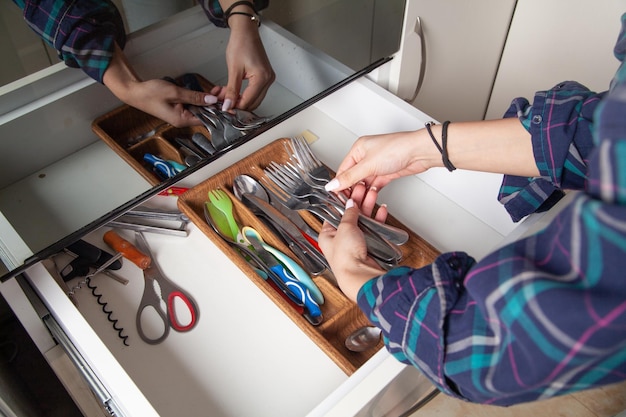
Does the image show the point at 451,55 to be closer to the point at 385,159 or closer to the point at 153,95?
the point at 385,159

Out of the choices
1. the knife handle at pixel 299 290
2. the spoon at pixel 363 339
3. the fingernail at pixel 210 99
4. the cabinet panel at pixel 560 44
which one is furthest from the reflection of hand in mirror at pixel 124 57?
the cabinet panel at pixel 560 44

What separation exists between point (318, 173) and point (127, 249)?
0.93 ft

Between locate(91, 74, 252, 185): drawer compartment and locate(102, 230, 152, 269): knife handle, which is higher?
locate(91, 74, 252, 185): drawer compartment

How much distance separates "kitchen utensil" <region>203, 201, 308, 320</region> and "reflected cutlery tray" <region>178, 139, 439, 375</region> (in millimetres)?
10

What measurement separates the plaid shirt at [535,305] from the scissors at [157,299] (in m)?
0.27

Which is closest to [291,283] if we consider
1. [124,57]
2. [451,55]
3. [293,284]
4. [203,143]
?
[293,284]

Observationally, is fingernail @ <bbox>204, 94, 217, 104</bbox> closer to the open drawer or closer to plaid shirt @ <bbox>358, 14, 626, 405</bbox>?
the open drawer

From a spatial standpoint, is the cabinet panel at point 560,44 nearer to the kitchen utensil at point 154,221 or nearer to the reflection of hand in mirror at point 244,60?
the reflection of hand in mirror at point 244,60

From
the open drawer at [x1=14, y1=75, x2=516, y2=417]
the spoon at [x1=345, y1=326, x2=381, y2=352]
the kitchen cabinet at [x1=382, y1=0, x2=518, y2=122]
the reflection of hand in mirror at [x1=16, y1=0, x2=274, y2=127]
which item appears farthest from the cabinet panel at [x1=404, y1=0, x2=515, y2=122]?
the spoon at [x1=345, y1=326, x2=381, y2=352]

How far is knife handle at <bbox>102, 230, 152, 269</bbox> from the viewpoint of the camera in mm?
688

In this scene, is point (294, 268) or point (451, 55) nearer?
point (294, 268)

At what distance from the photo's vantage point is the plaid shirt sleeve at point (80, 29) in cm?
49

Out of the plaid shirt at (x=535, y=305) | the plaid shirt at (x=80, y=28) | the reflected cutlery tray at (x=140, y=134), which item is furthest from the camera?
the reflected cutlery tray at (x=140, y=134)

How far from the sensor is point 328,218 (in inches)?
27.6
